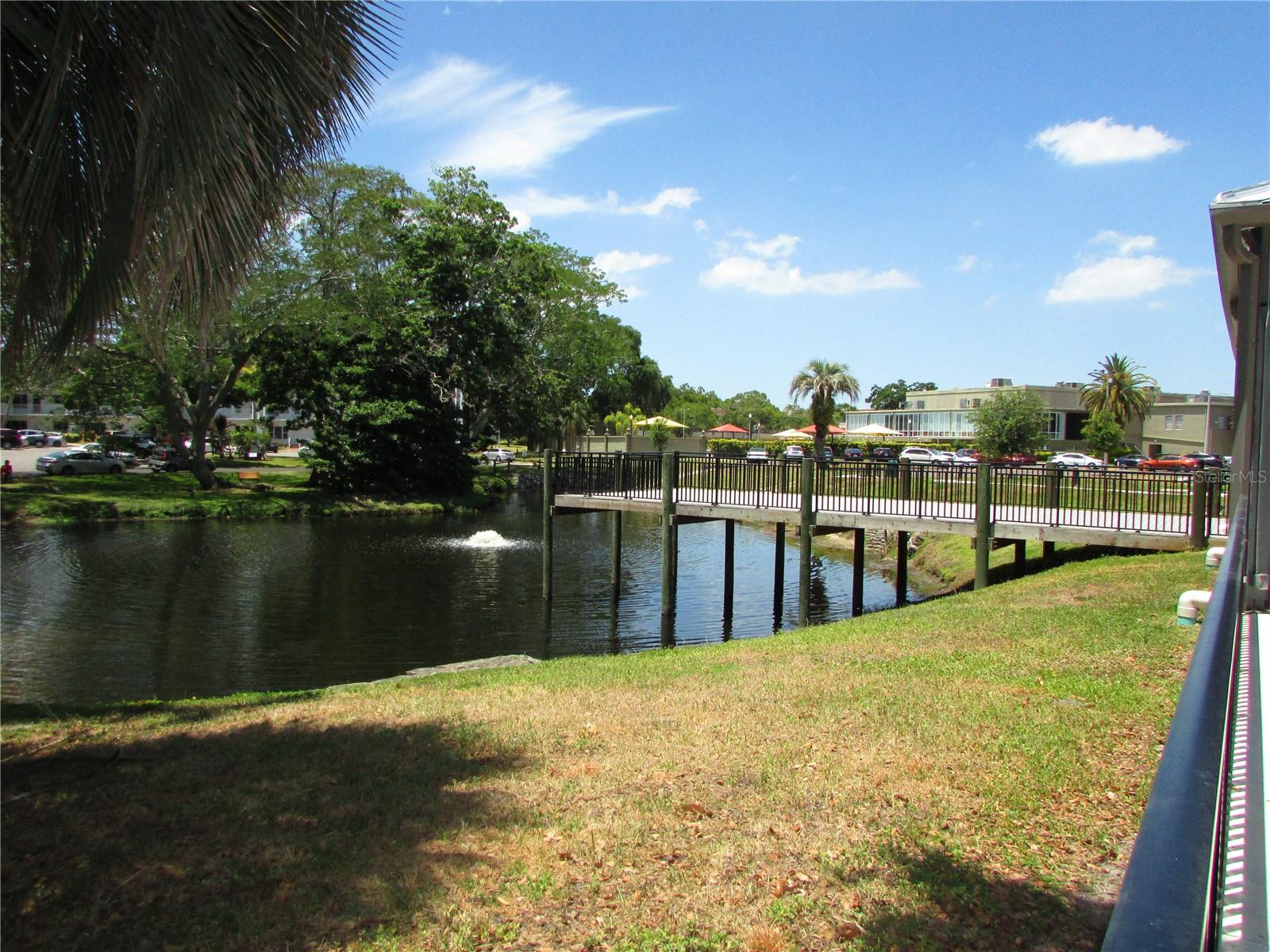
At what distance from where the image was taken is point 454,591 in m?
21.3

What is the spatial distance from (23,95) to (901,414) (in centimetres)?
8534

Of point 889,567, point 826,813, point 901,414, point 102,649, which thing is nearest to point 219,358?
point 102,649

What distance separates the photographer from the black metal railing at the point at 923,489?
49.9 ft

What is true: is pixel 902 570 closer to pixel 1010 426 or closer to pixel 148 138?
pixel 148 138

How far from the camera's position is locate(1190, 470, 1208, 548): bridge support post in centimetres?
1411

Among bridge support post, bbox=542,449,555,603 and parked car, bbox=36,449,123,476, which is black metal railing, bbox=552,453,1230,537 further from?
parked car, bbox=36,449,123,476

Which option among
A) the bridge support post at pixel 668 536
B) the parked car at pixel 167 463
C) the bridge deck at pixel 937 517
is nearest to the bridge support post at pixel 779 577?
the bridge deck at pixel 937 517

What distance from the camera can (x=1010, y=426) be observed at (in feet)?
179

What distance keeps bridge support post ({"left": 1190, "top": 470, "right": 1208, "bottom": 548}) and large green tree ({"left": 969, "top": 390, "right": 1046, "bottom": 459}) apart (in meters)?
42.7

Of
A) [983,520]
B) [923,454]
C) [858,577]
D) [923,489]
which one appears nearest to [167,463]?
[858,577]

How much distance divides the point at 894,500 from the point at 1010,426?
137 feet

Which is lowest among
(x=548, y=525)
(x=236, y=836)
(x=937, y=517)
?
(x=236, y=836)

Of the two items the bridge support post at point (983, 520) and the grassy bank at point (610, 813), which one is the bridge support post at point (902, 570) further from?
the grassy bank at point (610, 813)

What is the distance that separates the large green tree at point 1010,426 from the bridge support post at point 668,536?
42.2 meters
